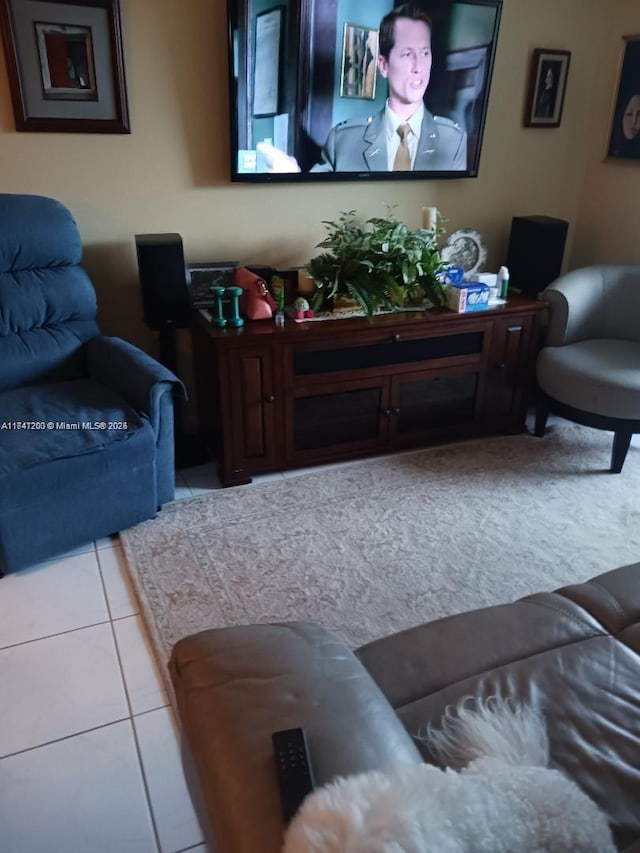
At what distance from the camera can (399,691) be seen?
46.4 inches

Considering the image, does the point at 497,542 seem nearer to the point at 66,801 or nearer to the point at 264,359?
the point at 264,359

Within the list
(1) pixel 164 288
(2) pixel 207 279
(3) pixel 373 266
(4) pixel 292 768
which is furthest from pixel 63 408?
(4) pixel 292 768

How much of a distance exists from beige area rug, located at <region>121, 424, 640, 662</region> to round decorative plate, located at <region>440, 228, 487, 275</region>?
37.9 inches

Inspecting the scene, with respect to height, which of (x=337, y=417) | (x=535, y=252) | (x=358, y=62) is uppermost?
(x=358, y=62)

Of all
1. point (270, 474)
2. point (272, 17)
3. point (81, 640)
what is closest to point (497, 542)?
point (270, 474)

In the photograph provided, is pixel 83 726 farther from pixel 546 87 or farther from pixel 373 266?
pixel 546 87

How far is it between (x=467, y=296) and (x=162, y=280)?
134 centimetres

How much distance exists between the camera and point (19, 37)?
235 centimetres

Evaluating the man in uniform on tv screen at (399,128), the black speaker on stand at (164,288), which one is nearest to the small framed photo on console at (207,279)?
the black speaker on stand at (164,288)

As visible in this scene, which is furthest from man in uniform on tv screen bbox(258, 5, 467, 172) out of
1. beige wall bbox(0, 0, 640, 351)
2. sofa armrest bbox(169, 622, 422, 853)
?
sofa armrest bbox(169, 622, 422, 853)

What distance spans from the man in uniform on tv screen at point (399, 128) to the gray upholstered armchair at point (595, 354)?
2.89ft

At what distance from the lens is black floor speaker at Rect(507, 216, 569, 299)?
333cm

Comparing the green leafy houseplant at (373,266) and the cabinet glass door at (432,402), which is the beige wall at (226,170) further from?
the cabinet glass door at (432,402)

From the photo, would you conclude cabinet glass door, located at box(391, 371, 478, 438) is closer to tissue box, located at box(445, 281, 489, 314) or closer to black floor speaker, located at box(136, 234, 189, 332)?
tissue box, located at box(445, 281, 489, 314)
